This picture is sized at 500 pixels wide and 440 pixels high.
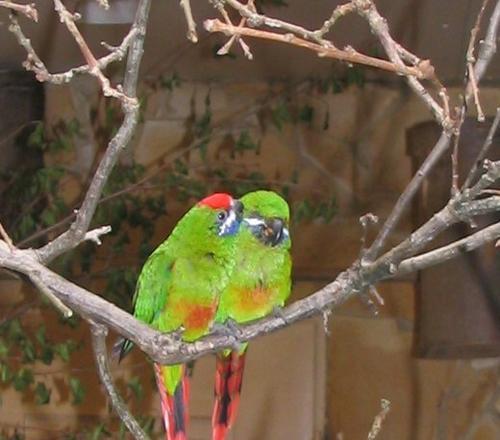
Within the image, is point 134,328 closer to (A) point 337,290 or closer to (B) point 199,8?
(A) point 337,290

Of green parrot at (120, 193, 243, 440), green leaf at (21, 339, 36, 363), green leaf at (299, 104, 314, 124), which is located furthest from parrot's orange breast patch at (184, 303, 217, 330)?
green leaf at (299, 104, 314, 124)

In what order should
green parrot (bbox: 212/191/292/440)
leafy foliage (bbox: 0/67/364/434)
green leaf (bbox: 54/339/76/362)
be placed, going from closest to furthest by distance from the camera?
green parrot (bbox: 212/191/292/440) → green leaf (bbox: 54/339/76/362) → leafy foliage (bbox: 0/67/364/434)

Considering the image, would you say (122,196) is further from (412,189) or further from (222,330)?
(412,189)

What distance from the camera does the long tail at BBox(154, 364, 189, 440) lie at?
30.0 inches

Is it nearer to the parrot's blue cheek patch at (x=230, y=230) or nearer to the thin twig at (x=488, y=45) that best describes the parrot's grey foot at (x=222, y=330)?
the parrot's blue cheek patch at (x=230, y=230)

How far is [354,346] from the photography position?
1990 mm

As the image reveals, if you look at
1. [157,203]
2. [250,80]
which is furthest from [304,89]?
[157,203]

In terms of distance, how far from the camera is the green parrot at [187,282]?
779mm

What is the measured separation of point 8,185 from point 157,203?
0.30 m

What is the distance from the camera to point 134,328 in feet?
2.04

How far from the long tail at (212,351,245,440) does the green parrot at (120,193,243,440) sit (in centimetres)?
3

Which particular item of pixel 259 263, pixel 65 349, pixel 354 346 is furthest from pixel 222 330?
pixel 354 346

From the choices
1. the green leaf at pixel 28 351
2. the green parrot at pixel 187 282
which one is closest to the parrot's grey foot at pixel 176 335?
the green parrot at pixel 187 282

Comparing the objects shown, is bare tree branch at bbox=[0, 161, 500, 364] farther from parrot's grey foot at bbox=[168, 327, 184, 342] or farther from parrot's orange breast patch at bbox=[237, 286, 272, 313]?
parrot's orange breast patch at bbox=[237, 286, 272, 313]
